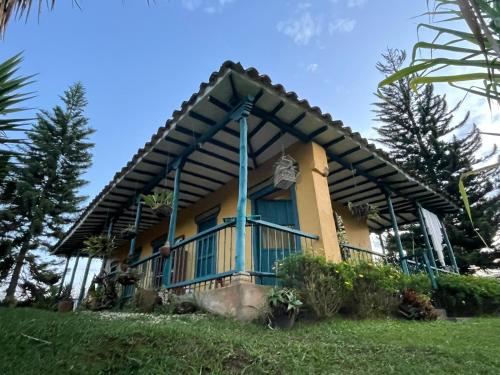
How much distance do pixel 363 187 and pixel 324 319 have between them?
4560mm

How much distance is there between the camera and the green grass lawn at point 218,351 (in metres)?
2.19

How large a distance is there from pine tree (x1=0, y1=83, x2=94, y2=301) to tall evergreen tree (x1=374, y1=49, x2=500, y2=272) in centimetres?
1517

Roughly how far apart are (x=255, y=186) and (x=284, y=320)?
3907mm

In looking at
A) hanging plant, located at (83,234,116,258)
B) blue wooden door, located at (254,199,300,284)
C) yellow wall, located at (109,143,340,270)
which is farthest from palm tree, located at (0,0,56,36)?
hanging plant, located at (83,234,116,258)

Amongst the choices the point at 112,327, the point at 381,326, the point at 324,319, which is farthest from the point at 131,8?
the point at 381,326

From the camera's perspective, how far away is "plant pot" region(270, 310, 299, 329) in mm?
3686

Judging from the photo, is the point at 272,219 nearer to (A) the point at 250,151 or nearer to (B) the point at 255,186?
(B) the point at 255,186

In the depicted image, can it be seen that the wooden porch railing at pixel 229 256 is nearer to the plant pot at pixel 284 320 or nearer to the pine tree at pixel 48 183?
the plant pot at pixel 284 320

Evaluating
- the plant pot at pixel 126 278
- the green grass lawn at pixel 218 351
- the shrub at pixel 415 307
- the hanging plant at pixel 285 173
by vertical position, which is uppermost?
the hanging plant at pixel 285 173

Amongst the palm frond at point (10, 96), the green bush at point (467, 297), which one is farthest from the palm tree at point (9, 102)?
the green bush at point (467, 297)

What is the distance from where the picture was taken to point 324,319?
13.0ft

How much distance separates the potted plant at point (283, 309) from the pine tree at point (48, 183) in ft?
38.2

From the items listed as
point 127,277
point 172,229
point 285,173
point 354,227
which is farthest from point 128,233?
point 354,227

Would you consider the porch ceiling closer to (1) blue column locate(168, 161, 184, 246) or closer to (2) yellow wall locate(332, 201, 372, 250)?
(2) yellow wall locate(332, 201, 372, 250)
